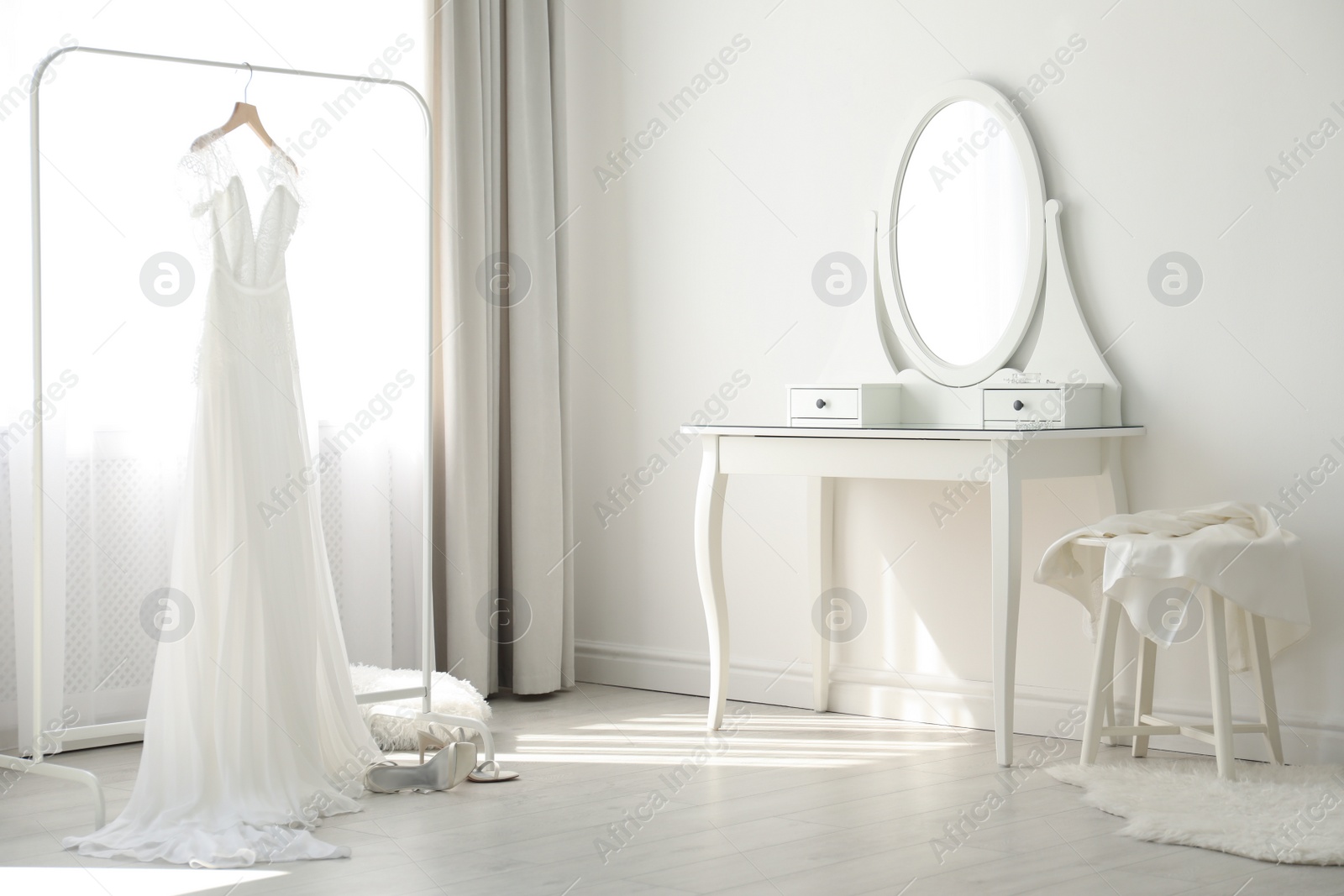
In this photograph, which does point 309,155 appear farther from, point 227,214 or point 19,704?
point 19,704

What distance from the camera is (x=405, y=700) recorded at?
330cm

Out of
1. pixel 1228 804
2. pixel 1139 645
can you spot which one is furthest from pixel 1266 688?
pixel 1228 804

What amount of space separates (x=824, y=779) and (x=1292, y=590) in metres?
1.06

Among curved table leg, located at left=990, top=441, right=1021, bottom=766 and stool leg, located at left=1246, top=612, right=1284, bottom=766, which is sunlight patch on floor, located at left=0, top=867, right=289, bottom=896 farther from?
stool leg, located at left=1246, top=612, right=1284, bottom=766

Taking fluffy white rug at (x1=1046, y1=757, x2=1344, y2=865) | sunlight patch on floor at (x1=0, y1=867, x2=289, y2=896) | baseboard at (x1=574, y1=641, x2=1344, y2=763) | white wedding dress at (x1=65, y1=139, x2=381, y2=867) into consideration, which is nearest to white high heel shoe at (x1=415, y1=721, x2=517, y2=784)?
white wedding dress at (x1=65, y1=139, x2=381, y2=867)

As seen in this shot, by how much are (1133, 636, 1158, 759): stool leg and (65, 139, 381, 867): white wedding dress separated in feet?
5.71

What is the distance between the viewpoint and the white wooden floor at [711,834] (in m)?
2.13

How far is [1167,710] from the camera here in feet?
10.1

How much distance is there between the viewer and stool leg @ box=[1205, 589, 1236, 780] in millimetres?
2654

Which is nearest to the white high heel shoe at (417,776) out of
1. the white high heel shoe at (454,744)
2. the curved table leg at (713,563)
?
the white high heel shoe at (454,744)

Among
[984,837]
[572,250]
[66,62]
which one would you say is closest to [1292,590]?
[984,837]

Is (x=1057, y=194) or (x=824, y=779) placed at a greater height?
(x=1057, y=194)

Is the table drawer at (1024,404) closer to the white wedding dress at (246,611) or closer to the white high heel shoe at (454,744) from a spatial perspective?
the white high heel shoe at (454,744)

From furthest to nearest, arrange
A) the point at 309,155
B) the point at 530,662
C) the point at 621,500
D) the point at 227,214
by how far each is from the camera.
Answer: the point at 621,500 → the point at 530,662 → the point at 309,155 → the point at 227,214
